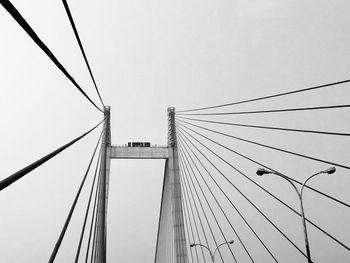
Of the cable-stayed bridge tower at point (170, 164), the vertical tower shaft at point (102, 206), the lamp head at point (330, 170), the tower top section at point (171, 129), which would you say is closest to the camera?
the lamp head at point (330, 170)

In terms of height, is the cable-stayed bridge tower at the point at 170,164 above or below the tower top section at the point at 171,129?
below

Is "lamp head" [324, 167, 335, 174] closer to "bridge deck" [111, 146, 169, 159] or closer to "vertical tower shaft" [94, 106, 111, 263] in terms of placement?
"vertical tower shaft" [94, 106, 111, 263]

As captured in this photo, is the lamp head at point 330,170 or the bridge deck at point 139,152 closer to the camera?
the lamp head at point 330,170

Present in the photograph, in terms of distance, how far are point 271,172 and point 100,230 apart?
11.7 metres

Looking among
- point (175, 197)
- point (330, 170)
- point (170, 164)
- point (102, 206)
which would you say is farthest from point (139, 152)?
point (330, 170)

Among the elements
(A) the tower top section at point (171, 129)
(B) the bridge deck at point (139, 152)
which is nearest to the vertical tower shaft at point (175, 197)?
(A) the tower top section at point (171, 129)

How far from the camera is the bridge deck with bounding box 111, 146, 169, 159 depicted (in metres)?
27.2

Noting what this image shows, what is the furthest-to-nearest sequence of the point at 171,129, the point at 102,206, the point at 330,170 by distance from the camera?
the point at 171,129
the point at 102,206
the point at 330,170

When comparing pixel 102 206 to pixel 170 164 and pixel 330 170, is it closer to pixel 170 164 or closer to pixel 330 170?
pixel 170 164

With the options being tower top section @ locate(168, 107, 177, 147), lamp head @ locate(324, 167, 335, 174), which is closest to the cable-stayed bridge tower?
tower top section @ locate(168, 107, 177, 147)

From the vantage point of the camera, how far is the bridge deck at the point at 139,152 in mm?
27172

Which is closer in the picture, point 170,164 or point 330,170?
point 330,170

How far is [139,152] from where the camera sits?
1088 inches

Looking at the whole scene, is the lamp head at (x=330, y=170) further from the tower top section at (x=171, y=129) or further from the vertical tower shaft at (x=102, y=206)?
the tower top section at (x=171, y=129)
